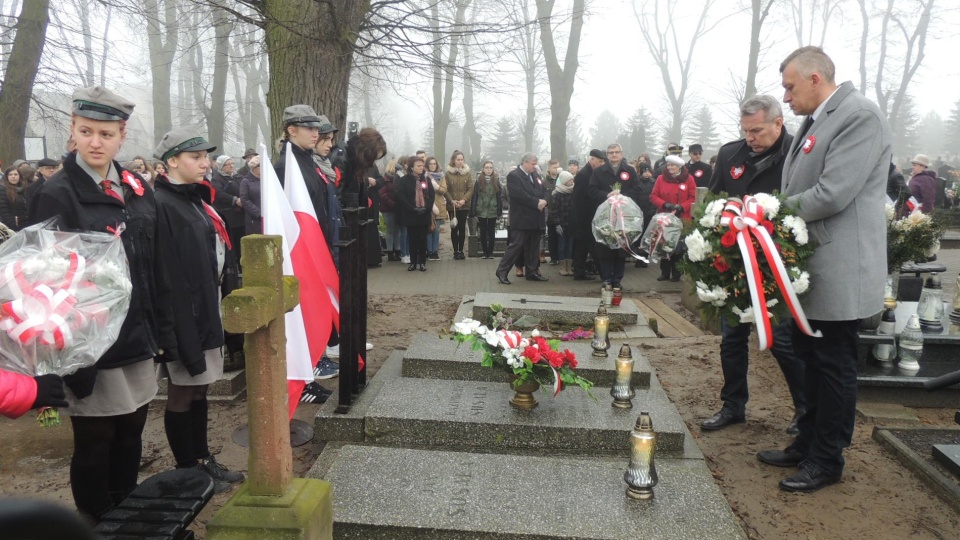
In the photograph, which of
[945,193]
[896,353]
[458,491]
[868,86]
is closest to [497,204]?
[896,353]

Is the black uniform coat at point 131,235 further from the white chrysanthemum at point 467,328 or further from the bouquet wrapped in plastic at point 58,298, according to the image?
the white chrysanthemum at point 467,328

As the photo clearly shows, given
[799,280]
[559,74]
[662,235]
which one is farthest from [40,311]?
[559,74]

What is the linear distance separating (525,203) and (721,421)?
230 inches

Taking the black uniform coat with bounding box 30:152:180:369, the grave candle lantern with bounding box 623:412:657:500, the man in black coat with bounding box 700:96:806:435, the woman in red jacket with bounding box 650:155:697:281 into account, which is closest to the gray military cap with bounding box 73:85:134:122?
the black uniform coat with bounding box 30:152:180:369

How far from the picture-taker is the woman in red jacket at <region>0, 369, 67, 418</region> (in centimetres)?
A: 214

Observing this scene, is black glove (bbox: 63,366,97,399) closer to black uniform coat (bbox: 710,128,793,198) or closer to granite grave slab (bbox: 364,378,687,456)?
granite grave slab (bbox: 364,378,687,456)

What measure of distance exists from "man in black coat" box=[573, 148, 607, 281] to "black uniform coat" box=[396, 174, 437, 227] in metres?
2.50

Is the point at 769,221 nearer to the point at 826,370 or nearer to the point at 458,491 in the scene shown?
the point at 826,370

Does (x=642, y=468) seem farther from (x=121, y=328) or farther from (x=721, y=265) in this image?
(x=121, y=328)

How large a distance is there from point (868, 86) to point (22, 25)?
132 feet

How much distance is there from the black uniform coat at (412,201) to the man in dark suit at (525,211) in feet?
5.48

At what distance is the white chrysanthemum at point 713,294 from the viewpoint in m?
3.81

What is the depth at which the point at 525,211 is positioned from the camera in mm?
10016

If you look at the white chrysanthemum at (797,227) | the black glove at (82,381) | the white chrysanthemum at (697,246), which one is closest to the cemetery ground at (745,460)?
the black glove at (82,381)
